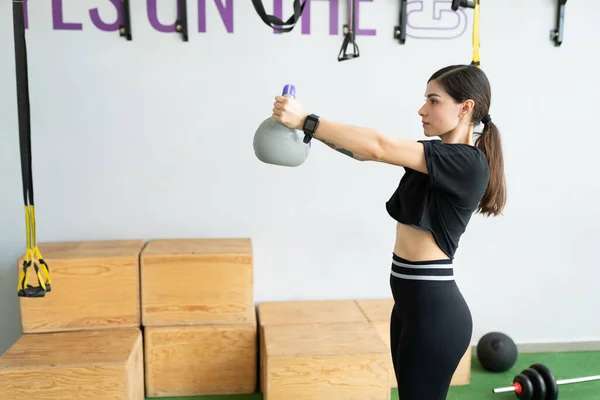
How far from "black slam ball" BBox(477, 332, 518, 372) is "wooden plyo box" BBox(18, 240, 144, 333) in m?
1.82

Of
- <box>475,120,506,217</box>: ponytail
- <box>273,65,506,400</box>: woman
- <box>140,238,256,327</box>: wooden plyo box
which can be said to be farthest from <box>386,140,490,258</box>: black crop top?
<box>140,238,256,327</box>: wooden plyo box

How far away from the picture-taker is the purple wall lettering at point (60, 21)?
2689 mm

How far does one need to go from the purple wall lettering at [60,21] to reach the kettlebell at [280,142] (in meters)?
1.59

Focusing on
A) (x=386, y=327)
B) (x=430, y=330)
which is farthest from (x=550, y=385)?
(x=430, y=330)

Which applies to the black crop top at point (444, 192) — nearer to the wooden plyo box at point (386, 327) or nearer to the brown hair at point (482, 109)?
the brown hair at point (482, 109)

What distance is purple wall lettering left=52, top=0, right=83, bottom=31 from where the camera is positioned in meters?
2.69

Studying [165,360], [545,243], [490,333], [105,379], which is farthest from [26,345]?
[545,243]

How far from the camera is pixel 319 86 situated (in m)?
2.86

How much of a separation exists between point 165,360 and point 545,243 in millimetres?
2189

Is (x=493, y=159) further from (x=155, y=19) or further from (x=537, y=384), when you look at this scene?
(x=155, y=19)

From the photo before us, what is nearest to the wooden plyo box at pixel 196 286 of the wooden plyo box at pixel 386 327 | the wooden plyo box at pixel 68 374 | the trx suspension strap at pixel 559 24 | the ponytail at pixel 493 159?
the wooden plyo box at pixel 68 374

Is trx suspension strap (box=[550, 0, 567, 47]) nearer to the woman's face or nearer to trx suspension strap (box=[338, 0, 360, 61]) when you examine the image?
trx suspension strap (box=[338, 0, 360, 61])

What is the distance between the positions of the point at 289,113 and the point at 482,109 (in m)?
0.58

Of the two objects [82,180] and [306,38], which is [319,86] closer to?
[306,38]
